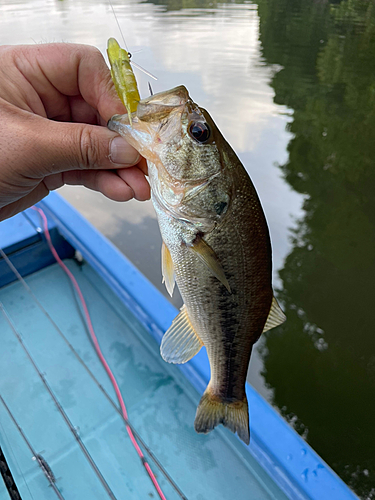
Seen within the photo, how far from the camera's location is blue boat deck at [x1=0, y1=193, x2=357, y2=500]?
2025 millimetres

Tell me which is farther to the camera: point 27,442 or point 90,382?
point 90,382

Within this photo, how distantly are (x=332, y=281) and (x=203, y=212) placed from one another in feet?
12.0

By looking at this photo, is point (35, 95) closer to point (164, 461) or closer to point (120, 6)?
point (164, 461)

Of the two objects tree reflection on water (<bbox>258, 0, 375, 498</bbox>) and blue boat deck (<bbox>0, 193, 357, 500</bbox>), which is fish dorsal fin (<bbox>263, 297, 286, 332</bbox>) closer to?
blue boat deck (<bbox>0, 193, 357, 500</bbox>)

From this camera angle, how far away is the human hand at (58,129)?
52.1 inches

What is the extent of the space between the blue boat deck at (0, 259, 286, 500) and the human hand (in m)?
1.29

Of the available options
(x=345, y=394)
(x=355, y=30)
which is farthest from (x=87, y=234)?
(x=355, y=30)

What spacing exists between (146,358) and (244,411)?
133 centimetres

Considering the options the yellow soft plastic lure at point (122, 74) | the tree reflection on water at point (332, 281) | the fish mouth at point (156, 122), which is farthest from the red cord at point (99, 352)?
the yellow soft plastic lure at point (122, 74)

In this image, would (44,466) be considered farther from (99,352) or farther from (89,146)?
(89,146)

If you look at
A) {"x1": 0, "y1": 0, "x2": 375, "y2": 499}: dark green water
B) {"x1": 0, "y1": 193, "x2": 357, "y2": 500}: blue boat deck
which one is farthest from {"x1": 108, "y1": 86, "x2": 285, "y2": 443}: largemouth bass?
{"x1": 0, "y1": 193, "x2": 357, "y2": 500}: blue boat deck

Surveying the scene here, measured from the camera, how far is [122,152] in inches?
54.9

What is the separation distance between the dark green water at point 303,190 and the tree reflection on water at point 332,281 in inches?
0.5

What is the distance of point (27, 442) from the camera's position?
2.20 metres
